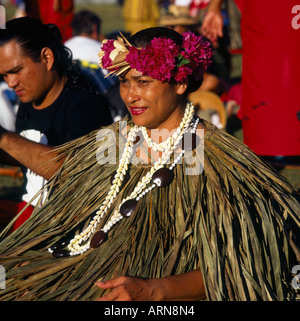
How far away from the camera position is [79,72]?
3555mm

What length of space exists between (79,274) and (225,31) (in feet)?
23.1

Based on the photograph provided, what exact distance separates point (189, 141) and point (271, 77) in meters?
1.22

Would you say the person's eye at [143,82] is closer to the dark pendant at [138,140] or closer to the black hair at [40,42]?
the dark pendant at [138,140]

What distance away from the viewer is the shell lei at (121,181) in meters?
2.63

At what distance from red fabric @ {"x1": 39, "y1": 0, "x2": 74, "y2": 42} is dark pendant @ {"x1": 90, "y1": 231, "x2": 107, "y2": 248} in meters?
4.27

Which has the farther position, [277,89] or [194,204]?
[277,89]

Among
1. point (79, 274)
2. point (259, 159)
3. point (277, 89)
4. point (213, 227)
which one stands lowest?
point (79, 274)

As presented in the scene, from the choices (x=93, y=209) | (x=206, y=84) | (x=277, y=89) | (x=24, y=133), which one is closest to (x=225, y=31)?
(x=206, y=84)

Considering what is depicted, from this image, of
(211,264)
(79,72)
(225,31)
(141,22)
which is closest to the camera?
(211,264)

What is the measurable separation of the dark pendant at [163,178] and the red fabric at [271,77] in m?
1.30

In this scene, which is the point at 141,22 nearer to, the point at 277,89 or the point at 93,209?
the point at 277,89

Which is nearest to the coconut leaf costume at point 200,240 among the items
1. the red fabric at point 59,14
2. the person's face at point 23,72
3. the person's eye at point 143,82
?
the person's eye at point 143,82

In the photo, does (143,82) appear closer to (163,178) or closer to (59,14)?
(163,178)

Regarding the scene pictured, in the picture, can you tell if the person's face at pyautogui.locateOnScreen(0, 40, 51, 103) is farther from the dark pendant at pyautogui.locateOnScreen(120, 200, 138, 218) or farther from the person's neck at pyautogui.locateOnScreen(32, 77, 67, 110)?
the dark pendant at pyautogui.locateOnScreen(120, 200, 138, 218)
